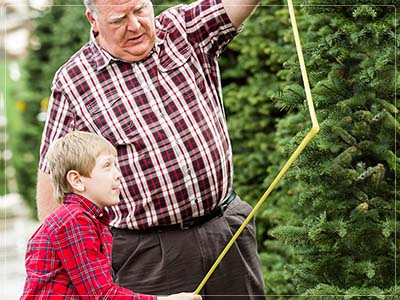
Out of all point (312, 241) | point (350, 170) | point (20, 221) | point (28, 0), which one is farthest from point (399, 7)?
point (20, 221)

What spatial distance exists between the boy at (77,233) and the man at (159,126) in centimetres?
51

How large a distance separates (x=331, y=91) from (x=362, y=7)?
336 millimetres

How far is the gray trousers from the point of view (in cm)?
318

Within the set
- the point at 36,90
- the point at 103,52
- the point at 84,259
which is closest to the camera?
the point at 84,259

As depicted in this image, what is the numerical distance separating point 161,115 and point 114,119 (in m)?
0.18

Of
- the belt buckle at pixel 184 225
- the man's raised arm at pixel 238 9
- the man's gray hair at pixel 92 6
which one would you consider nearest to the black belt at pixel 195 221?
the belt buckle at pixel 184 225

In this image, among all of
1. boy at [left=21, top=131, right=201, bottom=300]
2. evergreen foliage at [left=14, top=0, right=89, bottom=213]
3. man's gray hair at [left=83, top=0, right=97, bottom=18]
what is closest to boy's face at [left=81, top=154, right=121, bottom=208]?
boy at [left=21, top=131, right=201, bottom=300]

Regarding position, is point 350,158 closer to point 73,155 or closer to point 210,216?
point 210,216

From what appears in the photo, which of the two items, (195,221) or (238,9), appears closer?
(238,9)

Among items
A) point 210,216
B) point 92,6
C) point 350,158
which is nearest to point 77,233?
point 210,216

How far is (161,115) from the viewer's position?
3070mm

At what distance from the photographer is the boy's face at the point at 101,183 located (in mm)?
2527

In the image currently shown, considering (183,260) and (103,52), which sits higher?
(103,52)

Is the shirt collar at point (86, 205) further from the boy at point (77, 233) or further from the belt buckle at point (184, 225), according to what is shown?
the belt buckle at point (184, 225)
